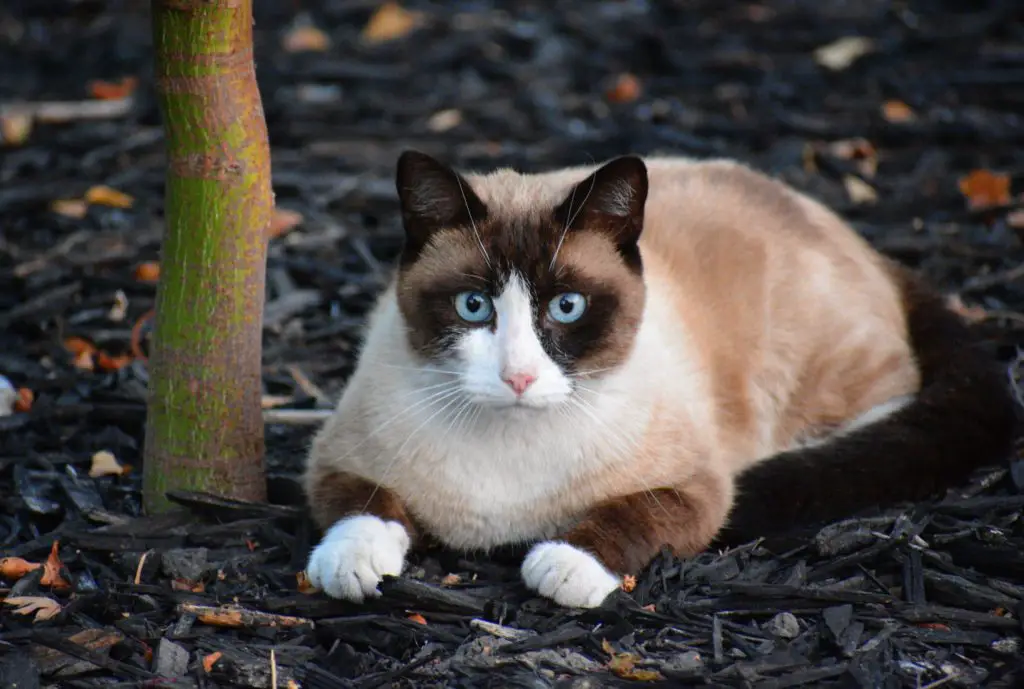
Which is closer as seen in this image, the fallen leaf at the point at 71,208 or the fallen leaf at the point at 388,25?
the fallen leaf at the point at 71,208

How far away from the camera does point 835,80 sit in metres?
6.66

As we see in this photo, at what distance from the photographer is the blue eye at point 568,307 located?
3.26 meters

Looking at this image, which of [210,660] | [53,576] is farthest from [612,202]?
[53,576]

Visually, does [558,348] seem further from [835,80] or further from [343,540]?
[835,80]

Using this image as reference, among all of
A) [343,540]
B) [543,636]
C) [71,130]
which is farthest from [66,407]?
[71,130]

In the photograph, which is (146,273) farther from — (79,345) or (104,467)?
(104,467)

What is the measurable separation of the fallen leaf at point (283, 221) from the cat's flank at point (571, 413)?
1688mm

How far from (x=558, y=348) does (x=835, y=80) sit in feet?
13.2

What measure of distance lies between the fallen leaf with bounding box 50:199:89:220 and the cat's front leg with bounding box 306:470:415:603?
A: 96.8 inches

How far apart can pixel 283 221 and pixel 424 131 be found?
1077 mm

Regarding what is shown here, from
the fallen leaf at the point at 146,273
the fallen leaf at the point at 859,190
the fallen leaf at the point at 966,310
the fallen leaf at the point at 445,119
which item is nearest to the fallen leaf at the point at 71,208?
the fallen leaf at the point at 146,273

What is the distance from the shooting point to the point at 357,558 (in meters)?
3.24

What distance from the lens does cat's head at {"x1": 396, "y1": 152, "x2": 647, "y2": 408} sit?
3182 mm

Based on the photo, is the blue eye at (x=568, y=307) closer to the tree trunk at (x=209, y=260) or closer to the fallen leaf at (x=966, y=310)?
the tree trunk at (x=209, y=260)
